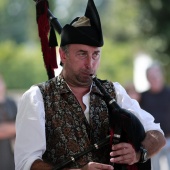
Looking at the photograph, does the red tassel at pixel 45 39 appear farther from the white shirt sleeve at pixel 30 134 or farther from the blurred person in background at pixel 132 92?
the blurred person in background at pixel 132 92

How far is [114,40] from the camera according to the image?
135ft

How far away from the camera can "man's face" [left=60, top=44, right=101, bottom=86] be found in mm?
4246

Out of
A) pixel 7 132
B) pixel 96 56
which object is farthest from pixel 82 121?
pixel 7 132

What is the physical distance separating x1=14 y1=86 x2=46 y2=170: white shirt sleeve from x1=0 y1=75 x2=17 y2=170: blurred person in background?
3294mm

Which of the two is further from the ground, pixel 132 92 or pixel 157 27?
pixel 157 27

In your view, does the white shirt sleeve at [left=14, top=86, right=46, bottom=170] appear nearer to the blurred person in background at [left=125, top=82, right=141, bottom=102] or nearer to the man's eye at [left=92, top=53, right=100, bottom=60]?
the man's eye at [left=92, top=53, right=100, bottom=60]

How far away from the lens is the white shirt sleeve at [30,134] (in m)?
4.16

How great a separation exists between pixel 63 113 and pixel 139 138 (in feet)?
1.55

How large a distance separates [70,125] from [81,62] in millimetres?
377

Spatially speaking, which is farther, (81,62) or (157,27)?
(157,27)

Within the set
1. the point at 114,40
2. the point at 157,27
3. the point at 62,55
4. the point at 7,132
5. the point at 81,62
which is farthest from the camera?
the point at 114,40

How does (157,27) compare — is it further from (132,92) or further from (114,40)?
(114,40)

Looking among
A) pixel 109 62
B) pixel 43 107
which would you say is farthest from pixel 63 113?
pixel 109 62

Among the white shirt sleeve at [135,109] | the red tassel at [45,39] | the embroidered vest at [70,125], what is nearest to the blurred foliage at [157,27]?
the red tassel at [45,39]
